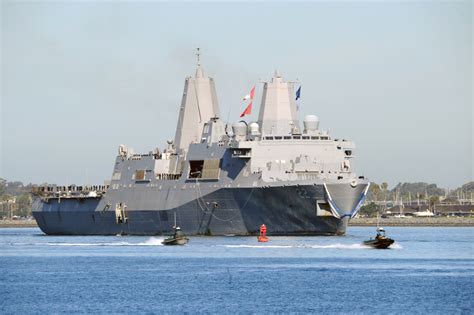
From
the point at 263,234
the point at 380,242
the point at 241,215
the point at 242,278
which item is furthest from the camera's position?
the point at 241,215

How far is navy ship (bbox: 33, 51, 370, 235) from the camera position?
80.8m

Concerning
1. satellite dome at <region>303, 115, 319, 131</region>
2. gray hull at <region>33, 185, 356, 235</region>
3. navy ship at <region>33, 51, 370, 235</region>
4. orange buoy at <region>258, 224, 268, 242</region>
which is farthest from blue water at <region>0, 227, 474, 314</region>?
satellite dome at <region>303, 115, 319, 131</region>

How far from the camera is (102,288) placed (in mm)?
52750

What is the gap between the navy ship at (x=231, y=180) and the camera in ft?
265

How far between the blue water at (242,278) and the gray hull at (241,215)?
A: 1428 millimetres

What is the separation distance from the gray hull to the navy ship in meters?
0.07

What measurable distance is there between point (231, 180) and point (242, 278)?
2850cm

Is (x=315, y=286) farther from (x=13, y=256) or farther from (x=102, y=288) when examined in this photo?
(x=13, y=256)

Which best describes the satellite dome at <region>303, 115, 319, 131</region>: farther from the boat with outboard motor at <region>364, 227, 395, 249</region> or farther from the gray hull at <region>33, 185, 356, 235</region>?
the boat with outboard motor at <region>364, 227, 395, 249</region>

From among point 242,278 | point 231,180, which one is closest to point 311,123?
point 231,180

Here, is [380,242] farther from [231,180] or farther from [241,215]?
[231,180]

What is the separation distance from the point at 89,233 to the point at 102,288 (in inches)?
1867

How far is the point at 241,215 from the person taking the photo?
83.9 m

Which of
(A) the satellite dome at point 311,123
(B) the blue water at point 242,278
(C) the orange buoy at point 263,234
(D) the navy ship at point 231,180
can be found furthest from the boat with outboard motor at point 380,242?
(A) the satellite dome at point 311,123
